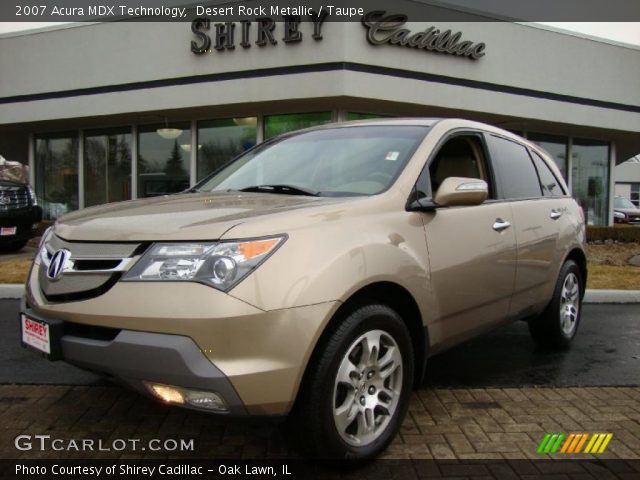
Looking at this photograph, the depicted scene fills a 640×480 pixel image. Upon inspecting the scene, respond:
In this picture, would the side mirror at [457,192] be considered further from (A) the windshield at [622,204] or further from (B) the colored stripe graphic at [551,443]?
(A) the windshield at [622,204]

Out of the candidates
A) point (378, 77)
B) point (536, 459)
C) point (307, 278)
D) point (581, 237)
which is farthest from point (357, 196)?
point (378, 77)

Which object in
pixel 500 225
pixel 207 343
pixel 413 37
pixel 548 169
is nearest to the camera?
pixel 207 343

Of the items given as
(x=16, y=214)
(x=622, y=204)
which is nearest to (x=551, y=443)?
(x=16, y=214)

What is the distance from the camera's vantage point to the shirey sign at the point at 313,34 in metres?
12.3

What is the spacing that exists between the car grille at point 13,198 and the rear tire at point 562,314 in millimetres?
9757

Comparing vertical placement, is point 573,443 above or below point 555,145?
below

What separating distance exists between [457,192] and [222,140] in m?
12.7

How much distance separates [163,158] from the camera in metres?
15.9

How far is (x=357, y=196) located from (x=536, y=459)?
1.59 meters

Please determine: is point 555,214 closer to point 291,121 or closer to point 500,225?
point 500,225

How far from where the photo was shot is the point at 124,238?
2424 millimetres

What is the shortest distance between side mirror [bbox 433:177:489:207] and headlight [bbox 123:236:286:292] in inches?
43.5

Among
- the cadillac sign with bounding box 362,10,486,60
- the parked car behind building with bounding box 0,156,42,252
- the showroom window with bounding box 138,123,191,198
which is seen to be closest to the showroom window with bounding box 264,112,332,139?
the cadillac sign with bounding box 362,10,486,60

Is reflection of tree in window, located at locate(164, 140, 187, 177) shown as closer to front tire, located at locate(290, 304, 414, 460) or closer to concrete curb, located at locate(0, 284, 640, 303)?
concrete curb, located at locate(0, 284, 640, 303)
